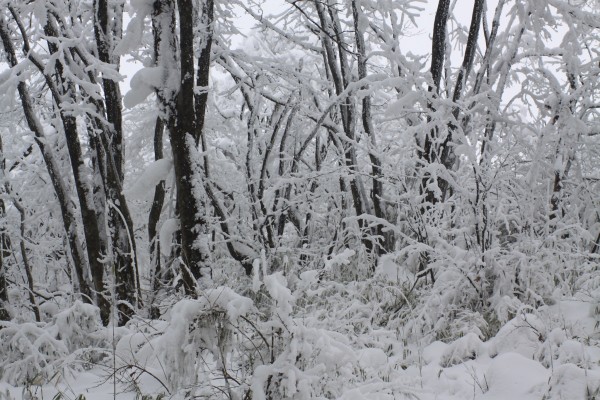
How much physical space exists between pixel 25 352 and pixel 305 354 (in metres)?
2.61

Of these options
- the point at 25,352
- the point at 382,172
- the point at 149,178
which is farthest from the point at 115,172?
the point at 382,172

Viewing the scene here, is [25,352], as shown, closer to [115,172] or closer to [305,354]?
[115,172]

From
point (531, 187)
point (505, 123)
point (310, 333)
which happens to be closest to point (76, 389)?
point (310, 333)

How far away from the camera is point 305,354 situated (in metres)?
2.04

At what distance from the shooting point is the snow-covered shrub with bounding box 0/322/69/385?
353 cm

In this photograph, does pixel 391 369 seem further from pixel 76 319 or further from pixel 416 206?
pixel 76 319

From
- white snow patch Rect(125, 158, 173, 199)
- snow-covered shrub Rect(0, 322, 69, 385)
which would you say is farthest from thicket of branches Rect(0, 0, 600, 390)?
snow-covered shrub Rect(0, 322, 69, 385)

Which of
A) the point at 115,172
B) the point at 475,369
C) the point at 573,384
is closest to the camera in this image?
the point at 573,384

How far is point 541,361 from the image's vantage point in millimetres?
2758

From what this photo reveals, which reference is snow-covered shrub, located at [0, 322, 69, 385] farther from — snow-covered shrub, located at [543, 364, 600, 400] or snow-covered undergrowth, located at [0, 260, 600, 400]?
snow-covered shrub, located at [543, 364, 600, 400]

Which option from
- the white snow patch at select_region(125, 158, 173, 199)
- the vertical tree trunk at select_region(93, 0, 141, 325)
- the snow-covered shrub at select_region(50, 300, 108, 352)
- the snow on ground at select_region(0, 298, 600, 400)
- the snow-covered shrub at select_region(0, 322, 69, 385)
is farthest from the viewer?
the vertical tree trunk at select_region(93, 0, 141, 325)

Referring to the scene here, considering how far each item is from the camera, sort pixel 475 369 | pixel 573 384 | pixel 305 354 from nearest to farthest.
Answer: pixel 305 354
pixel 573 384
pixel 475 369

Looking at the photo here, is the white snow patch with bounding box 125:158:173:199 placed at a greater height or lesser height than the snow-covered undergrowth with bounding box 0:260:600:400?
greater

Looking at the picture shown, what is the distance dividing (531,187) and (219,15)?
13.6 ft
